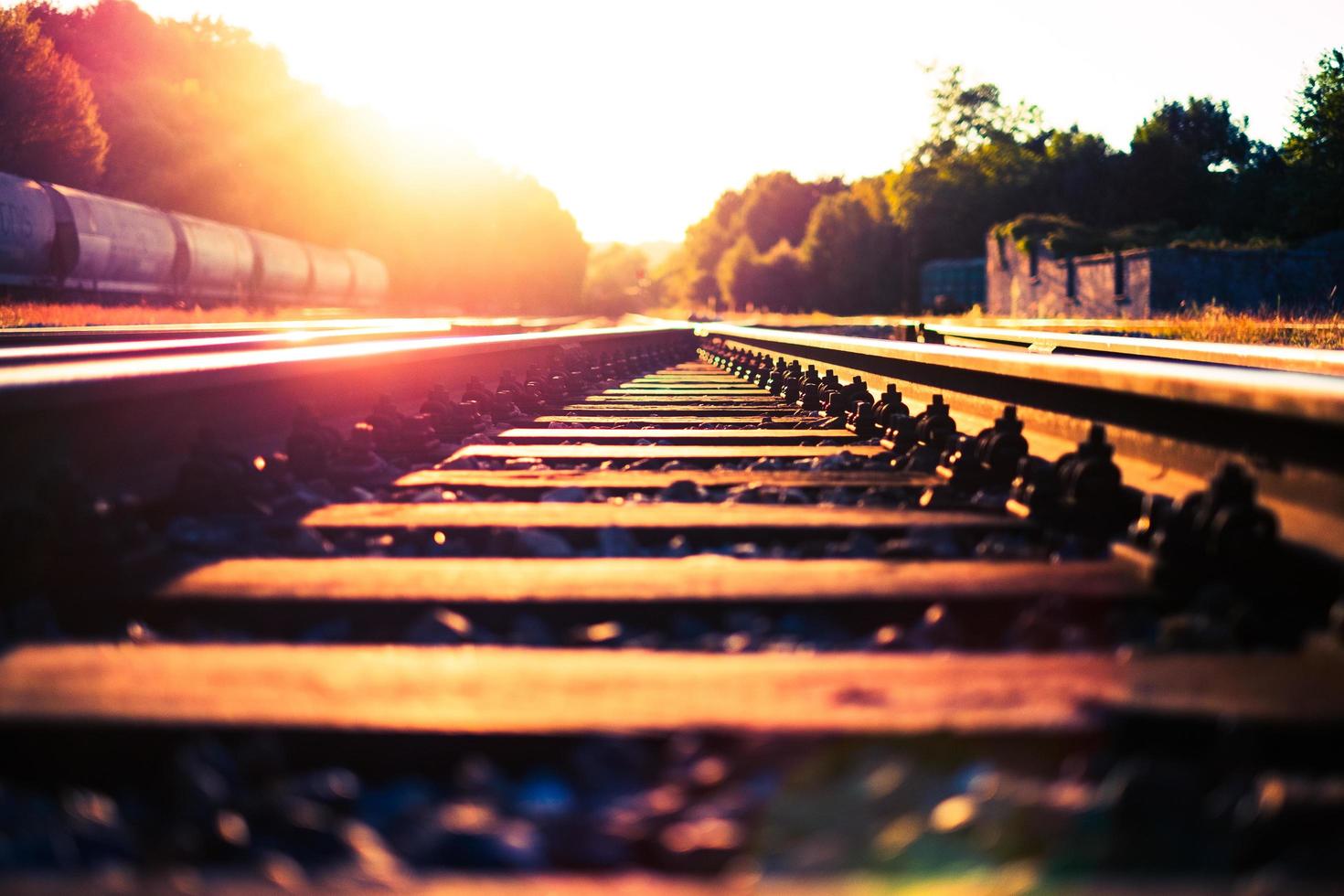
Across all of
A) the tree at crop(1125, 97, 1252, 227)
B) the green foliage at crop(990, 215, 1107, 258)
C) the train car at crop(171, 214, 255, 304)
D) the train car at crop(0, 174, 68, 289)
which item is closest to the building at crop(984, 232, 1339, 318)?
the green foliage at crop(990, 215, 1107, 258)

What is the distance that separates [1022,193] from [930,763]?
74.1m

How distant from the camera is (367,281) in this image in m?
46.5

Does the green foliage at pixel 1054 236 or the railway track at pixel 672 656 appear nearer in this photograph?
the railway track at pixel 672 656

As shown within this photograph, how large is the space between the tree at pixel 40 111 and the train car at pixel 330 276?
7798 millimetres

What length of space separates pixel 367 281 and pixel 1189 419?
4625 centimetres

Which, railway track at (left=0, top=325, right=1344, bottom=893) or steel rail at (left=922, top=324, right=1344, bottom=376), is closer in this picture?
railway track at (left=0, top=325, right=1344, bottom=893)

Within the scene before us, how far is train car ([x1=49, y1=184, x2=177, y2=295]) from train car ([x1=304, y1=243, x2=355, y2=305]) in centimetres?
1085

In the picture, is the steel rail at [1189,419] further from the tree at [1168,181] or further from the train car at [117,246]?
the tree at [1168,181]

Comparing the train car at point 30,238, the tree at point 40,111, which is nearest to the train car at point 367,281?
the tree at point 40,111

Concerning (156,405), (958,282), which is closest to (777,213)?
(958,282)

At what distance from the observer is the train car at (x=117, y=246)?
2264 cm

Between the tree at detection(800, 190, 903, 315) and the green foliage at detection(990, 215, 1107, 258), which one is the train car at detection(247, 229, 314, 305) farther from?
the tree at detection(800, 190, 903, 315)

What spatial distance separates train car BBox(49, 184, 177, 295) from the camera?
74.3 feet

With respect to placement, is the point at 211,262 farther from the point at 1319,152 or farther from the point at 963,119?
the point at 963,119
